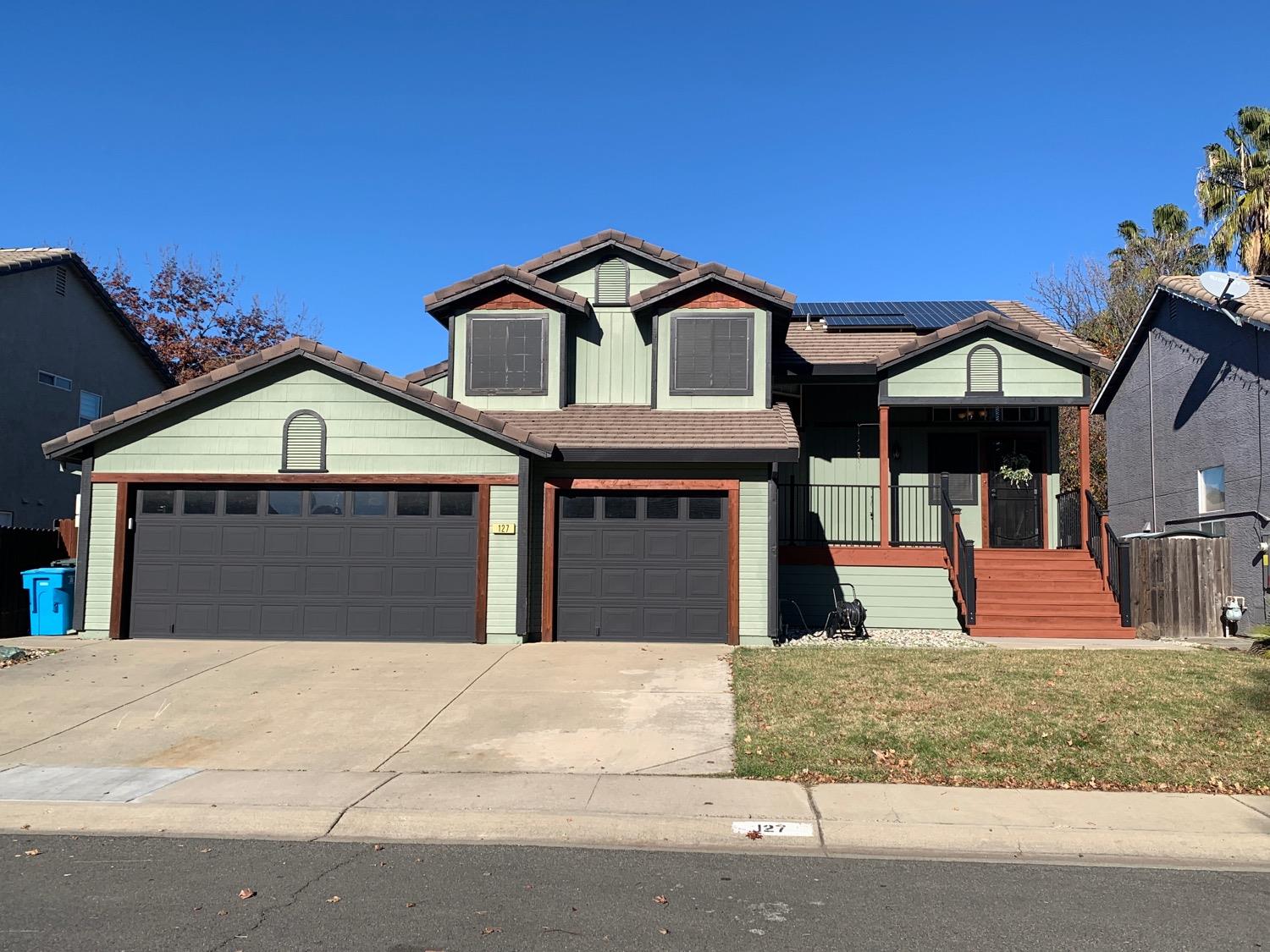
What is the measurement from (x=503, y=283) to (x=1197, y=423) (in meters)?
13.0

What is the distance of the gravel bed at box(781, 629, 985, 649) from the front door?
334cm

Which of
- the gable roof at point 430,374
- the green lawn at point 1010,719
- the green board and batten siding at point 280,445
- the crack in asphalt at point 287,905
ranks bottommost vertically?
the crack in asphalt at point 287,905

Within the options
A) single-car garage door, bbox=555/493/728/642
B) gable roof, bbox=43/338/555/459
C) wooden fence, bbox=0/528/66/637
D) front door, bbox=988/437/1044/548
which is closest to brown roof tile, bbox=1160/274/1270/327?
front door, bbox=988/437/1044/548

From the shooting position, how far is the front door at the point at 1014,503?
57.3ft

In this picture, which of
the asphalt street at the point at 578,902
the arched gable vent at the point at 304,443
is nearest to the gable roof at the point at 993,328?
the arched gable vent at the point at 304,443

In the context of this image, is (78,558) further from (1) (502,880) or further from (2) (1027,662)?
(2) (1027,662)

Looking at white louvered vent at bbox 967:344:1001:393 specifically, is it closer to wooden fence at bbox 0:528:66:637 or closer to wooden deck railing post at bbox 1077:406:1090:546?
wooden deck railing post at bbox 1077:406:1090:546

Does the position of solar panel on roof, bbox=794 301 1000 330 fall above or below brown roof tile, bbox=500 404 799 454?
above

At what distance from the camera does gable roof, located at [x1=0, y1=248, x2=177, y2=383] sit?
2027 centimetres

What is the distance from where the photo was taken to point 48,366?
21750 mm

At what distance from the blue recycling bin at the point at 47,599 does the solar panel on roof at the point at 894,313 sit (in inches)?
574

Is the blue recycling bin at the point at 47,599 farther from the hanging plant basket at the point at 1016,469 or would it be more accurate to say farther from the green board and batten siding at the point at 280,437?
the hanging plant basket at the point at 1016,469

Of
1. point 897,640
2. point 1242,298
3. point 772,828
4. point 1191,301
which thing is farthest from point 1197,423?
point 772,828

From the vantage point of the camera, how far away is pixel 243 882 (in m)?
5.11
